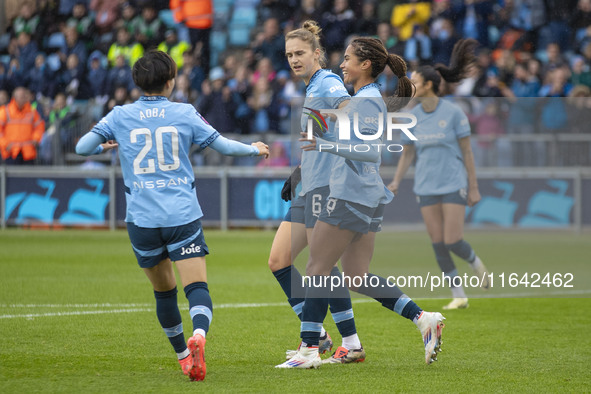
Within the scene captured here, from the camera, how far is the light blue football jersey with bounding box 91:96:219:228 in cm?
527

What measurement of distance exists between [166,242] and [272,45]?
48.9ft

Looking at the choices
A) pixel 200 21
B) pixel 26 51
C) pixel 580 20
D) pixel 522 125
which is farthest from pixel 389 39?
pixel 26 51

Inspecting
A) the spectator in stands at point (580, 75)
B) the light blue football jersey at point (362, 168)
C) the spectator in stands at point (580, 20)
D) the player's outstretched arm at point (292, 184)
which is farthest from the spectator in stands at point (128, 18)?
the light blue football jersey at point (362, 168)

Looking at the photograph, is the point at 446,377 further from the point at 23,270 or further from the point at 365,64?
the point at 23,270

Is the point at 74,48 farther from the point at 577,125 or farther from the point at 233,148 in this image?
the point at 233,148

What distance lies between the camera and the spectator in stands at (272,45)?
19.7 m

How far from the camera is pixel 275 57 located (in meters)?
19.8

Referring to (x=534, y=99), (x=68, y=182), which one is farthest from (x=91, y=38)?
(x=534, y=99)

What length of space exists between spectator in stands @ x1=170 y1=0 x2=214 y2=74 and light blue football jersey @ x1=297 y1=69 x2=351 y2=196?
15.6m

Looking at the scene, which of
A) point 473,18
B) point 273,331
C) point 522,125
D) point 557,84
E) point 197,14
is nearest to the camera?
point 273,331

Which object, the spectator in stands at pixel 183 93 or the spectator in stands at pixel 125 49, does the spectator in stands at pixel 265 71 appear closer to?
the spectator in stands at pixel 183 93

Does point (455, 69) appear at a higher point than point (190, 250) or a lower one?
higher

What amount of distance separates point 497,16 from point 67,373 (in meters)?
15.0

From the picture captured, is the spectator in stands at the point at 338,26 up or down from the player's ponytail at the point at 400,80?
up
